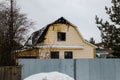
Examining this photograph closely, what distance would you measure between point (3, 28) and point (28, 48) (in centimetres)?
529

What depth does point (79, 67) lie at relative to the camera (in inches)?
787

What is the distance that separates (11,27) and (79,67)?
Result: 959cm

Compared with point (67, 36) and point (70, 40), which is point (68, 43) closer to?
point (70, 40)

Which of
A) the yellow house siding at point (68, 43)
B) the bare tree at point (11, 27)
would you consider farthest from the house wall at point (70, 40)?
the bare tree at point (11, 27)

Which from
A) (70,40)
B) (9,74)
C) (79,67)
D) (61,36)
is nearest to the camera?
(9,74)

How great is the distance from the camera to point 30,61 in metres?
19.3

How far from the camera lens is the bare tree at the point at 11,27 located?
2625 centimetres

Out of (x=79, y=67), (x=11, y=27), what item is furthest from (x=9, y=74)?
(x=11, y=27)

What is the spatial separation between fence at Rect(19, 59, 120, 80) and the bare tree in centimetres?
615

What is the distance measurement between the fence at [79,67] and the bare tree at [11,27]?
20.2 feet

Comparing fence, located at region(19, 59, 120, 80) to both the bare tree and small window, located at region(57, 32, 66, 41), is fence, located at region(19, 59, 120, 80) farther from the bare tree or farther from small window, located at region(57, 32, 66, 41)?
small window, located at region(57, 32, 66, 41)

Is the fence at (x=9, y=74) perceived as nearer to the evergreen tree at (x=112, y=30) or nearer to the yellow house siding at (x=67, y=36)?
the evergreen tree at (x=112, y=30)

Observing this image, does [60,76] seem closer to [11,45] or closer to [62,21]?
[11,45]

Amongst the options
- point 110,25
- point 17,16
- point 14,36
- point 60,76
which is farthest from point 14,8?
point 60,76
